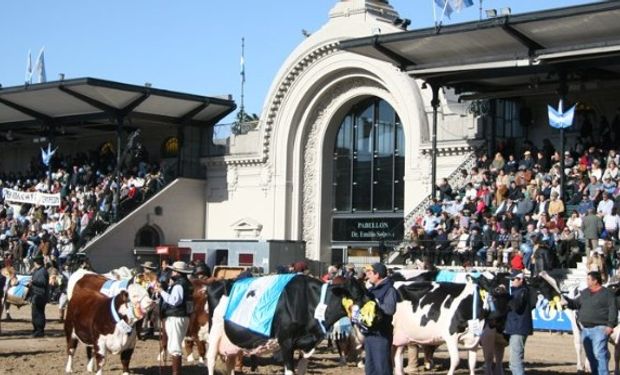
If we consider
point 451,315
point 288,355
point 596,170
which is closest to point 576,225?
point 596,170

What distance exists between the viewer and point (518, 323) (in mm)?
16016

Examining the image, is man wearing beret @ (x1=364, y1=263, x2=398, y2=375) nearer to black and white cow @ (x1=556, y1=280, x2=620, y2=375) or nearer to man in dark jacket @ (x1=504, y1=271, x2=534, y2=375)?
man in dark jacket @ (x1=504, y1=271, x2=534, y2=375)

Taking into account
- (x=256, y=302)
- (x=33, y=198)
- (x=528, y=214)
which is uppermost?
(x=33, y=198)

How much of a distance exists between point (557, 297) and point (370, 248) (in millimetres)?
22892

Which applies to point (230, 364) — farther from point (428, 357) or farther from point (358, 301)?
point (428, 357)

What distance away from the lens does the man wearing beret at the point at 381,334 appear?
13.4 metres

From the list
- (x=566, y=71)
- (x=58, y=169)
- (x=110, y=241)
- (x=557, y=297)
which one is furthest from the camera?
(x=58, y=169)

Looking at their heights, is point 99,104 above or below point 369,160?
above

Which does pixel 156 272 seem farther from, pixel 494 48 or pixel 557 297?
pixel 494 48

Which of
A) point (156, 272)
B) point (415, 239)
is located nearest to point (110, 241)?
point (415, 239)

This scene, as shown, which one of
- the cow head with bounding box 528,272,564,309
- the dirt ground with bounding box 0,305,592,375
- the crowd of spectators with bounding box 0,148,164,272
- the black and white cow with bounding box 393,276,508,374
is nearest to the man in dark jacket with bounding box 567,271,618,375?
the black and white cow with bounding box 393,276,508,374

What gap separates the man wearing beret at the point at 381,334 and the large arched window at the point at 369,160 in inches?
1111

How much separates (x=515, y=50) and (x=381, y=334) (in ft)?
67.0

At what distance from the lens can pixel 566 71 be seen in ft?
105
